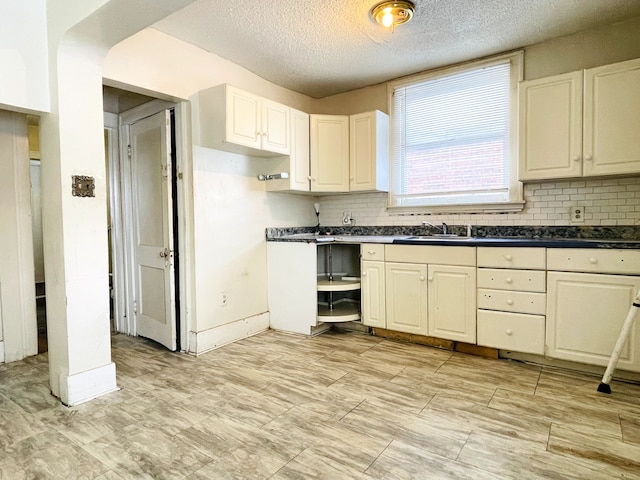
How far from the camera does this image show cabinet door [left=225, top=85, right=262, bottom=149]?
9.75ft

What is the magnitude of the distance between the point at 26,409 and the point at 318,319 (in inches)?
86.1

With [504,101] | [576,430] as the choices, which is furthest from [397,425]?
[504,101]

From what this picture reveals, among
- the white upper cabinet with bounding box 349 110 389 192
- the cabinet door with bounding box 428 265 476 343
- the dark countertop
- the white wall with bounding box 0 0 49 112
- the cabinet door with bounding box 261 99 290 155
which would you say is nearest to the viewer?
the white wall with bounding box 0 0 49 112

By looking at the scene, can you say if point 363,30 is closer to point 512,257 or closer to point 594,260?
point 512,257

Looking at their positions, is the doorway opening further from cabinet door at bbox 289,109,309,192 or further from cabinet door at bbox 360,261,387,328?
cabinet door at bbox 360,261,387,328

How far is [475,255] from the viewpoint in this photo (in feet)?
9.51

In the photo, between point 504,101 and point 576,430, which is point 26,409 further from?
point 504,101

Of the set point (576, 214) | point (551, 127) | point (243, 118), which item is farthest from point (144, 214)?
point (576, 214)

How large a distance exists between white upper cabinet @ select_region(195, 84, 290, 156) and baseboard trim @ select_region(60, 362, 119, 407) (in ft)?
6.07

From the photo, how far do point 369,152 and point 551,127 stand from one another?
62.2 inches

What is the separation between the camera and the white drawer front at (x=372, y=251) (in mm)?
3357

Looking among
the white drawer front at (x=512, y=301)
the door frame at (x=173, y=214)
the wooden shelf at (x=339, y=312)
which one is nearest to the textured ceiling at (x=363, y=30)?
the door frame at (x=173, y=214)

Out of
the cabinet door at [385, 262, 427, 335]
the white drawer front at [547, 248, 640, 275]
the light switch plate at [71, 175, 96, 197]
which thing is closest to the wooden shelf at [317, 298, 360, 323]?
the cabinet door at [385, 262, 427, 335]

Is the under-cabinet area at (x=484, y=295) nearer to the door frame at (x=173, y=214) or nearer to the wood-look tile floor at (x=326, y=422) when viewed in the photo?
the wood-look tile floor at (x=326, y=422)
